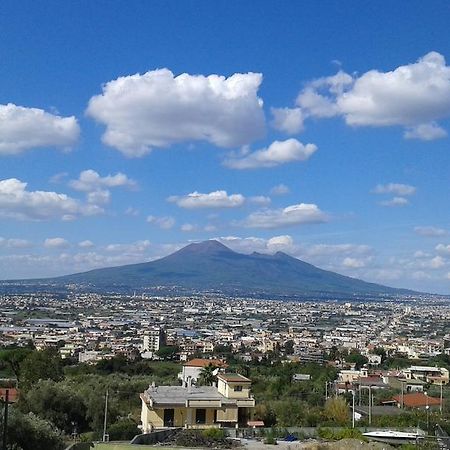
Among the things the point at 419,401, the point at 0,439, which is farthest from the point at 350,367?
the point at 0,439

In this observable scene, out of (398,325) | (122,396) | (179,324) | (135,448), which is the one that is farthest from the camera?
(398,325)

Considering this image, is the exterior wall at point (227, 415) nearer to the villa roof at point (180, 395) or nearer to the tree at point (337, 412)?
the villa roof at point (180, 395)

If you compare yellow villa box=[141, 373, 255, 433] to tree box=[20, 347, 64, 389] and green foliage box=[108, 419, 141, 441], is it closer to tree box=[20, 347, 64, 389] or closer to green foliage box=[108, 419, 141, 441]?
green foliage box=[108, 419, 141, 441]

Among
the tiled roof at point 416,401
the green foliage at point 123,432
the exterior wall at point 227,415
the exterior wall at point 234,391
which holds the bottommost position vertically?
the tiled roof at point 416,401

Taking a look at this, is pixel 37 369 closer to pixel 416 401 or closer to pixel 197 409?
pixel 197 409

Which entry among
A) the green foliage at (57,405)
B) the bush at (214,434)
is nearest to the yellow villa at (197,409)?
the bush at (214,434)

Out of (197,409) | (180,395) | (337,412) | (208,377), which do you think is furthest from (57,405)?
(208,377)

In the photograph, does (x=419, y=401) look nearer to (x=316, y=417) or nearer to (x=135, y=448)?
(x=316, y=417)

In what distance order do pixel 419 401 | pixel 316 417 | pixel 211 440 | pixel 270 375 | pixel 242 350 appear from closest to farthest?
pixel 211 440 < pixel 316 417 < pixel 419 401 < pixel 270 375 < pixel 242 350
